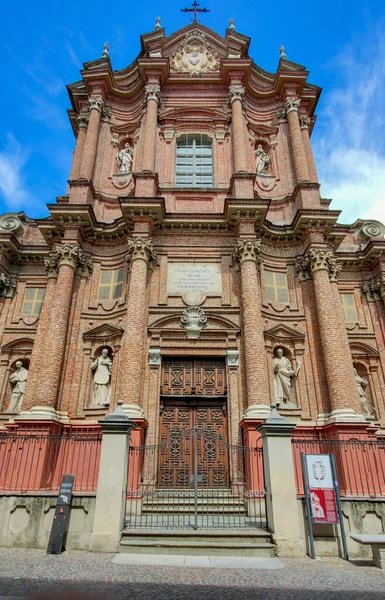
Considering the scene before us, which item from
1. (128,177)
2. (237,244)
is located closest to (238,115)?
(128,177)

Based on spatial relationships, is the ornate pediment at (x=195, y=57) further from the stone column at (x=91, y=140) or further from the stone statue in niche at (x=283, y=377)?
the stone statue in niche at (x=283, y=377)

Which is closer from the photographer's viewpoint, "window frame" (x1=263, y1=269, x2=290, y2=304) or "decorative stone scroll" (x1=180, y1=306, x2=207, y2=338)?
"decorative stone scroll" (x1=180, y1=306, x2=207, y2=338)

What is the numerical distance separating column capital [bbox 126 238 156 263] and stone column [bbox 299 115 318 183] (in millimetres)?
7989

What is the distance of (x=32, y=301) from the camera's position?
57.7 feet

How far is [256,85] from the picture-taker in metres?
20.8

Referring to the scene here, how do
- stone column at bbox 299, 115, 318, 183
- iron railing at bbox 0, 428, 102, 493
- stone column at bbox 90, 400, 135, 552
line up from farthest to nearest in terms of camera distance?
stone column at bbox 299, 115, 318, 183
iron railing at bbox 0, 428, 102, 493
stone column at bbox 90, 400, 135, 552

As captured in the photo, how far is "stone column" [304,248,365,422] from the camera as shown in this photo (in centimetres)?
1301

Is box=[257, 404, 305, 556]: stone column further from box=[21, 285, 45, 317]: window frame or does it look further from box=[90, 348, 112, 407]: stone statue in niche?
box=[21, 285, 45, 317]: window frame

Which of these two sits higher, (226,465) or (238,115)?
(238,115)

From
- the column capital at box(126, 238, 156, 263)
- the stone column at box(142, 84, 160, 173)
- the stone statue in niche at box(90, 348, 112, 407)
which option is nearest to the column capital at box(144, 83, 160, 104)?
the stone column at box(142, 84, 160, 173)

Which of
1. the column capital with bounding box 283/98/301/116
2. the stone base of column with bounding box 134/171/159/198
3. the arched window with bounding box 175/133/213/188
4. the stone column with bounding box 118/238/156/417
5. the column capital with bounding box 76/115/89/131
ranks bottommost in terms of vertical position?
the stone column with bounding box 118/238/156/417

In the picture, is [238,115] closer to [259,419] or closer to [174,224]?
[174,224]

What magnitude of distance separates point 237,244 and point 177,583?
11528mm

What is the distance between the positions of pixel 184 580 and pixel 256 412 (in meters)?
6.57
